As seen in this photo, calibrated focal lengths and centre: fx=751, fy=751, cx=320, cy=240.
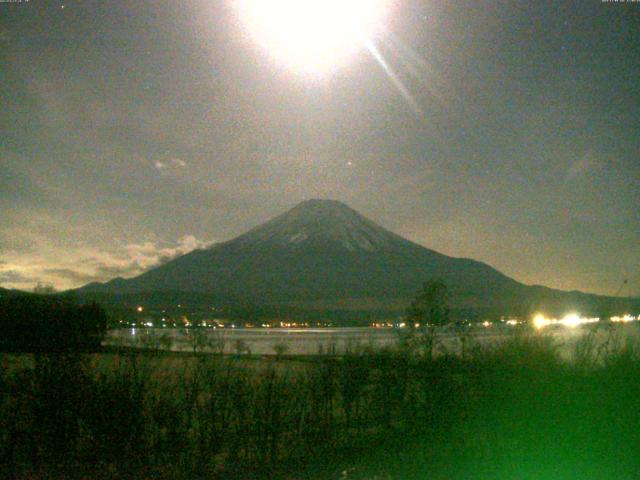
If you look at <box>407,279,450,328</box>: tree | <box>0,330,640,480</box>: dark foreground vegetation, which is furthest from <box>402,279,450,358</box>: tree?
<box>0,330,640,480</box>: dark foreground vegetation

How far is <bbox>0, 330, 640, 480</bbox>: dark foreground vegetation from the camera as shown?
811 centimetres

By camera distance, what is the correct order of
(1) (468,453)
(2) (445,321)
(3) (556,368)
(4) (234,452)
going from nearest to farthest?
(4) (234,452)
(1) (468,453)
(3) (556,368)
(2) (445,321)

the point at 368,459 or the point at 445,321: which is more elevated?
the point at 445,321

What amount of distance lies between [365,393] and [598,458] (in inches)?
125

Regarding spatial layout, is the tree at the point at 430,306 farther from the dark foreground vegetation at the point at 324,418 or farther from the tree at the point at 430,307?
the dark foreground vegetation at the point at 324,418

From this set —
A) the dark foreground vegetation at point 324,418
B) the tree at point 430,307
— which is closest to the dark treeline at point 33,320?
the dark foreground vegetation at point 324,418

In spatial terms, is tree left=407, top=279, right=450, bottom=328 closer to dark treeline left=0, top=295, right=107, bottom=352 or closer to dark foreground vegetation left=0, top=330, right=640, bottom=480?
dark treeline left=0, top=295, right=107, bottom=352

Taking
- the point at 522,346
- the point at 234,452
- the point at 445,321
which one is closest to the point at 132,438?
the point at 234,452

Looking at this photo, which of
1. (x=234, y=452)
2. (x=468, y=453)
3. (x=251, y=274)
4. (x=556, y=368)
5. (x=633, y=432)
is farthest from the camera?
(x=251, y=274)

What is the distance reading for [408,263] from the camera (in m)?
143

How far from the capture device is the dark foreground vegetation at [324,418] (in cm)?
811

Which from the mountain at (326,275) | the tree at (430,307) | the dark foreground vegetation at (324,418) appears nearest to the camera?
the dark foreground vegetation at (324,418)

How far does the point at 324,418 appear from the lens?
9906 millimetres

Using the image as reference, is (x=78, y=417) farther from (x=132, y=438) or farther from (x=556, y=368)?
(x=556, y=368)
